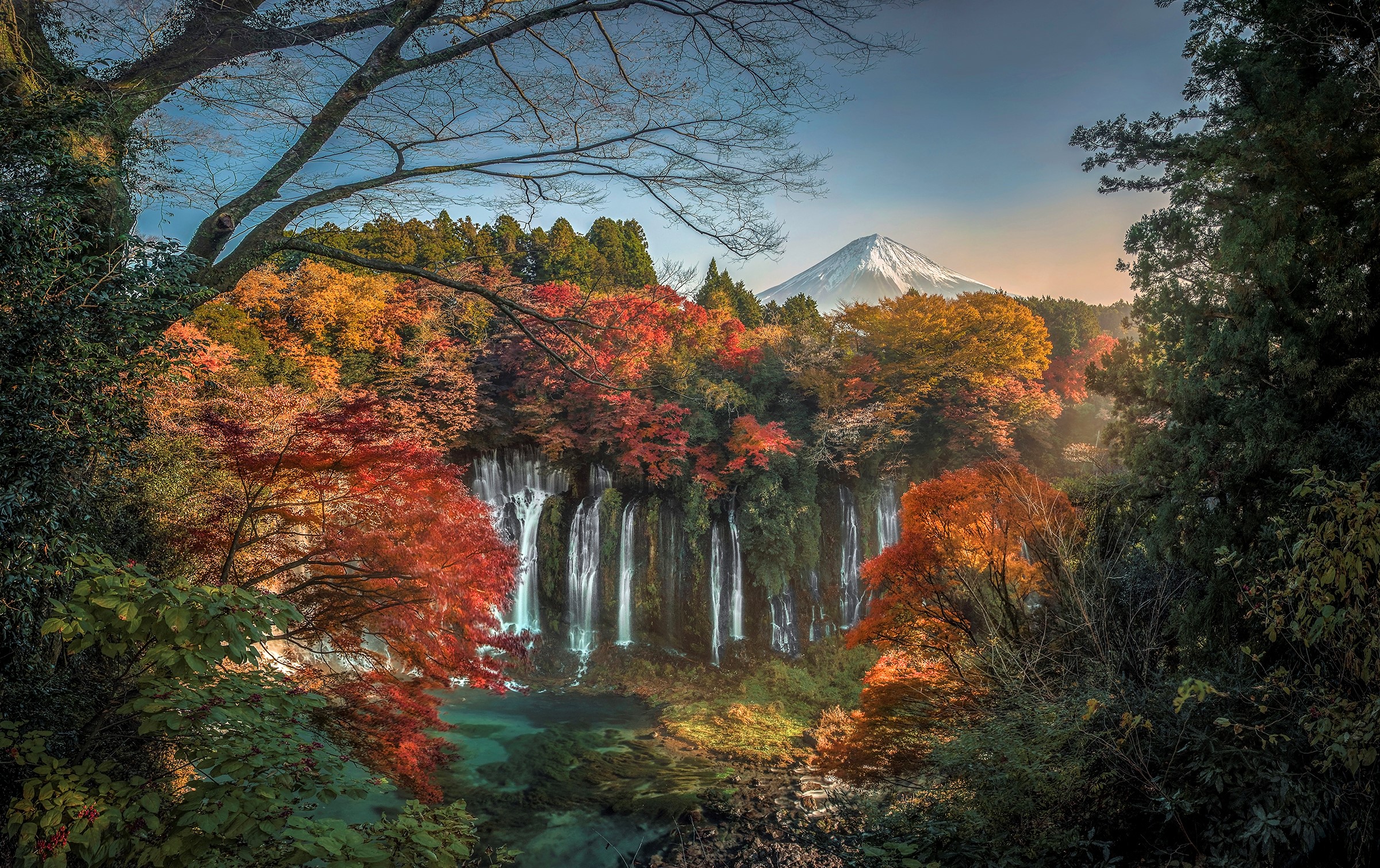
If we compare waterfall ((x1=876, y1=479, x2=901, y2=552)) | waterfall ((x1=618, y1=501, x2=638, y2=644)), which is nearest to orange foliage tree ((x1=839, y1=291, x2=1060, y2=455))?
waterfall ((x1=876, y1=479, x2=901, y2=552))

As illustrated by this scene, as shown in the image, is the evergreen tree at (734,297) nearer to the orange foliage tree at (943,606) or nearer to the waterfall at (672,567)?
the waterfall at (672,567)

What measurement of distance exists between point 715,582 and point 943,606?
304 inches

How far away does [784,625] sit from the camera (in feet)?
48.6

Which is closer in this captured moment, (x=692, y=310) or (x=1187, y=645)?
(x=1187, y=645)

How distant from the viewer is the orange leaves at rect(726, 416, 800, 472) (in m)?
14.4

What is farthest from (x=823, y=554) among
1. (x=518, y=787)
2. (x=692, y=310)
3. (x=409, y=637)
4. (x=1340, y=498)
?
(x=1340, y=498)

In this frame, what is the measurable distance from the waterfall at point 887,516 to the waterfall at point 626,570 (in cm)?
594

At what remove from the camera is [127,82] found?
15.7 feet

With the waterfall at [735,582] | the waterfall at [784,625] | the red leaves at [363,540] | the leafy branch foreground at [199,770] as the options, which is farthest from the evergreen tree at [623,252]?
the leafy branch foreground at [199,770]

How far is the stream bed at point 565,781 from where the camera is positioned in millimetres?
7652

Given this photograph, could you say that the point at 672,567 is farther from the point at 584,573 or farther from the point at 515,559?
the point at 515,559

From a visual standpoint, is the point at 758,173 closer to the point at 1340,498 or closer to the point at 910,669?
the point at 1340,498

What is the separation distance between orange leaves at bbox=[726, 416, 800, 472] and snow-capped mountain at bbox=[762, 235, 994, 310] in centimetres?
1072

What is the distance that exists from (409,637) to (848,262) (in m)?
24.9
